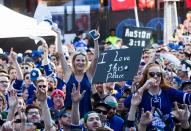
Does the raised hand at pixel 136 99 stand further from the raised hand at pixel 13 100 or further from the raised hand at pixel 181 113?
the raised hand at pixel 13 100

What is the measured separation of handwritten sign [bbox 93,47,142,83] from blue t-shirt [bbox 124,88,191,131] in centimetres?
140

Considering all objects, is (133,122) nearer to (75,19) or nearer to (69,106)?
(69,106)

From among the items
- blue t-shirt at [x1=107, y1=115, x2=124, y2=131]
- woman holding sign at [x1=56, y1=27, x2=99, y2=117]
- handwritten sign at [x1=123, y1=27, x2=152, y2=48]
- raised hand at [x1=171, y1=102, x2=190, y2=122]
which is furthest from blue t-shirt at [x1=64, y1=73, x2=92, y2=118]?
handwritten sign at [x1=123, y1=27, x2=152, y2=48]

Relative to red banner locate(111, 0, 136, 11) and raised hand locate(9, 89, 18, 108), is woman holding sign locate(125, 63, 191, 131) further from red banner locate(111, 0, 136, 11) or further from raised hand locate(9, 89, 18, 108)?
red banner locate(111, 0, 136, 11)

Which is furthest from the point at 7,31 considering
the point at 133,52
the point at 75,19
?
the point at 133,52

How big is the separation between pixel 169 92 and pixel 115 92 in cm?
242

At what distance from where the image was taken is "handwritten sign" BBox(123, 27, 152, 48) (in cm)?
1673

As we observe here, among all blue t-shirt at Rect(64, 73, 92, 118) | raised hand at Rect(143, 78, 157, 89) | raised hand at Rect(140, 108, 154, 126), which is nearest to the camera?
raised hand at Rect(140, 108, 154, 126)

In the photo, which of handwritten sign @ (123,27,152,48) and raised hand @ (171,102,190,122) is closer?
raised hand @ (171,102,190,122)

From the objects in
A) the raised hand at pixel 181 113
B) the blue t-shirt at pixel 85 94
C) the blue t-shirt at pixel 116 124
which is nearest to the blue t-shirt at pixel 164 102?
the raised hand at pixel 181 113

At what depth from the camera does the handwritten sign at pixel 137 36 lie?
16.7 meters

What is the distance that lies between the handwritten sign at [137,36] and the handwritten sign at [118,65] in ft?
18.8

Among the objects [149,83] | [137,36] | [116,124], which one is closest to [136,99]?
[149,83]

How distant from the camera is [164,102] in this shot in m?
9.27
